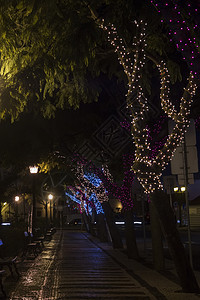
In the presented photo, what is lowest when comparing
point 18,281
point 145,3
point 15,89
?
point 18,281

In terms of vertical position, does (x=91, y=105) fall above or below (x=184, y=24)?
above

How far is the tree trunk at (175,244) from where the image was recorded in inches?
477

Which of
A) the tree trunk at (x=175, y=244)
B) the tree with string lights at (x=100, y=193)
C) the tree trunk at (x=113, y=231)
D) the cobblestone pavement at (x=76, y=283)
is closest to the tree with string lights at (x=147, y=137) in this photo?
the tree trunk at (x=175, y=244)

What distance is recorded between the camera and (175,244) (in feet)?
40.1

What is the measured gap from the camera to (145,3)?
34.5ft

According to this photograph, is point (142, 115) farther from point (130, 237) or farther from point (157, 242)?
point (130, 237)

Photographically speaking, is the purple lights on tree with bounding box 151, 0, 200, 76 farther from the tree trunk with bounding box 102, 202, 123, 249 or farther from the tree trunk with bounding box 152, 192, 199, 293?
the tree trunk with bounding box 102, 202, 123, 249

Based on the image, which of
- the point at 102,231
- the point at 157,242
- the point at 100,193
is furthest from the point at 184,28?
the point at 102,231

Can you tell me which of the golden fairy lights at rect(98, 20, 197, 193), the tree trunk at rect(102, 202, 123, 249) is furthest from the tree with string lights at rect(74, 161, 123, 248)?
the golden fairy lights at rect(98, 20, 197, 193)

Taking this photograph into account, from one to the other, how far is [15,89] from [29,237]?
15.7 meters

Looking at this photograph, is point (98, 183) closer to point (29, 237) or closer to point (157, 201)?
point (29, 237)

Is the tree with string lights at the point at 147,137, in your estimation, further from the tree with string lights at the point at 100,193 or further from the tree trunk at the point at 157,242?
the tree with string lights at the point at 100,193

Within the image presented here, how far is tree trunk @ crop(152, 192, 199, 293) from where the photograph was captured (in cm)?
1211

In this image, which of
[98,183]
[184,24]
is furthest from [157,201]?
[98,183]
